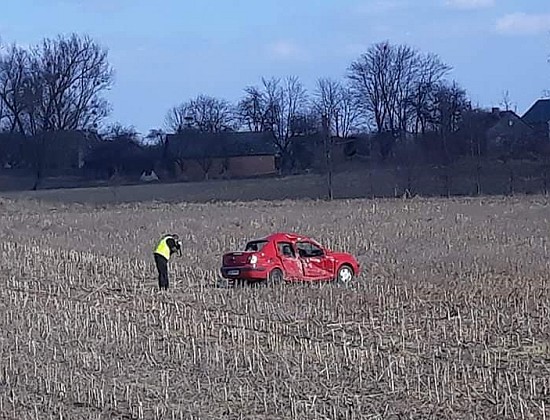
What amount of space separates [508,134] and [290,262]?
55778 millimetres

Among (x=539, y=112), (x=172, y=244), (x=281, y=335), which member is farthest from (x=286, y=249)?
(x=539, y=112)

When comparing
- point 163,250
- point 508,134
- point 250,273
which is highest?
point 508,134

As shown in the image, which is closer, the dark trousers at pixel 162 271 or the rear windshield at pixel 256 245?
the dark trousers at pixel 162 271

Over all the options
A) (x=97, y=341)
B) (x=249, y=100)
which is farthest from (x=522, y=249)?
(x=249, y=100)

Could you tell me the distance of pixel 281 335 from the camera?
15133mm

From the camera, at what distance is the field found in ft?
35.0

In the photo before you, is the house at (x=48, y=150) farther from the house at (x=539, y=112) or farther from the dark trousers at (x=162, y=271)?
the dark trousers at (x=162, y=271)

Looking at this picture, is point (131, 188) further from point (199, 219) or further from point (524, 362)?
point (524, 362)

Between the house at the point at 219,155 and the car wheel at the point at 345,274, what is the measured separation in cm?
5826

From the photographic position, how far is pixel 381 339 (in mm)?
14367

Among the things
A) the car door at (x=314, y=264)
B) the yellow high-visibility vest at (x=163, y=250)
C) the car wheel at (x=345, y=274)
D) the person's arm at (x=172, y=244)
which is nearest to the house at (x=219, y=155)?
the person's arm at (x=172, y=244)

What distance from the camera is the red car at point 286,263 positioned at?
2200cm

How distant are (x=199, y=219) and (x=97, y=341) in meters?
25.8

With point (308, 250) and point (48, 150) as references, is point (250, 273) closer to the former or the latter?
point (308, 250)
